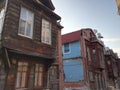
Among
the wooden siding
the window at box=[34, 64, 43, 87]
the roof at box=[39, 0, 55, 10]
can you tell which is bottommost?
the window at box=[34, 64, 43, 87]

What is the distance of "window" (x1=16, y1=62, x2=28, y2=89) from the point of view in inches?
314

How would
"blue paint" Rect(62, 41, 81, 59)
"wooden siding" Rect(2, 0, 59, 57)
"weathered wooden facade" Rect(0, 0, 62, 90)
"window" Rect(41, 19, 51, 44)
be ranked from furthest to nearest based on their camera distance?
"blue paint" Rect(62, 41, 81, 59), "window" Rect(41, 19, 51, 44), "wooden siding" Rect(2, 0, 59, 57), "weathered wooden facade" Rect(0, 0, 62, 90)

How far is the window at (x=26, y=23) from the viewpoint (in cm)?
876

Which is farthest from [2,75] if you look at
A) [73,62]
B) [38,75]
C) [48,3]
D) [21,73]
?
[73,62]

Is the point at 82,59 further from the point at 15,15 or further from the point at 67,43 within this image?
the point at 15,15

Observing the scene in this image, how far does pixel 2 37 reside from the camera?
746cm

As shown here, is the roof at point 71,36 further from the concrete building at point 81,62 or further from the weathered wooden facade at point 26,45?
the weathered wooden facade at point 26,45

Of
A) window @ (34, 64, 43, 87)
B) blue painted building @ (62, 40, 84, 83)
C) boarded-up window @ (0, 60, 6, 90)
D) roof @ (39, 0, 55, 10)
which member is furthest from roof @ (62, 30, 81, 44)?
boarded-up window @ (0, 60, 6, 90)

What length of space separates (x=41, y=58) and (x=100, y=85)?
1445 cm

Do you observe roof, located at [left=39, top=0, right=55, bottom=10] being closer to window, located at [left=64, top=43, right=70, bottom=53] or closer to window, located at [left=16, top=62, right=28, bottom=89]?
window, located at [left=16, top=62, right=28, bottom=89]

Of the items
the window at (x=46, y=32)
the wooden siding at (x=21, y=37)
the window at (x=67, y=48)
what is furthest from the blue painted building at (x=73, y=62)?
the window at (x=46, y=32)

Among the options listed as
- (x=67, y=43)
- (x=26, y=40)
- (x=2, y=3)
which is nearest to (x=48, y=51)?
(x=26, y=40)

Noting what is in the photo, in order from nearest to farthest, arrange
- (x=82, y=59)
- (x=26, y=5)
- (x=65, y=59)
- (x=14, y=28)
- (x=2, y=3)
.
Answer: (x=14, y=28), (x=2, y=3), (x=26, y=5), (x=82, y=59), (x=65, y=59)

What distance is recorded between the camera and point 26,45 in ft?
28.7
